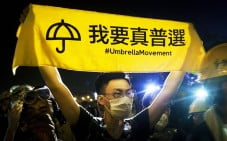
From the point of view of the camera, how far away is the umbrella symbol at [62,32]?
13.2ft

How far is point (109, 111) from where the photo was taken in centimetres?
384

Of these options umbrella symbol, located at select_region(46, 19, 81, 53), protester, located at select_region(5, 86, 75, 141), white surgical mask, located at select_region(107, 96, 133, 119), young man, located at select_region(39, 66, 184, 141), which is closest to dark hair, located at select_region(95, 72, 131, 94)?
young man, located at select_region(39, 66, 184, 141)

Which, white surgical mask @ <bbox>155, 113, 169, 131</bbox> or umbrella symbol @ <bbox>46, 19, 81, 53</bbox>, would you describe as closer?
umbrella symbol @ <bbox>46, 19, 81, 53</bbox>

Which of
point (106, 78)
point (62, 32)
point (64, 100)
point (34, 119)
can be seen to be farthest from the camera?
point (34, 119)

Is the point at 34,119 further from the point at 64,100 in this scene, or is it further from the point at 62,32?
the point at 62,32

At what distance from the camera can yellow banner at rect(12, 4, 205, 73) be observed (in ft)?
12.9

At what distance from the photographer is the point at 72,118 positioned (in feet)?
11.9

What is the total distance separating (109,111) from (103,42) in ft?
2.71

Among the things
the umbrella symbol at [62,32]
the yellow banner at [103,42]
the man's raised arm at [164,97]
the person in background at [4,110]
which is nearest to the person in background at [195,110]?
the yellow banner at [103,42]

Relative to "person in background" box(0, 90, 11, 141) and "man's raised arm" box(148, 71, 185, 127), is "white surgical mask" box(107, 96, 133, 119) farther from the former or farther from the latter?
"person in background" box(0, 90, 11, 141)

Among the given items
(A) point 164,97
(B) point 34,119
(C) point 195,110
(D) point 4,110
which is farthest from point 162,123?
(D) point 4,110

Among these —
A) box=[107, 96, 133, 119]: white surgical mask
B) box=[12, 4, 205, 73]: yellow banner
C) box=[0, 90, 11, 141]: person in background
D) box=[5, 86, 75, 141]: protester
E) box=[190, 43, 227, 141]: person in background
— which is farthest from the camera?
box=[0, 90, 11, 141]: person in background

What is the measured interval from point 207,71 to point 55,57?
156cm

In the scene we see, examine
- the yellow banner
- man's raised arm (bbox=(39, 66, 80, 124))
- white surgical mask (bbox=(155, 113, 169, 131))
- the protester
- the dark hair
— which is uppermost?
the yellow banner
